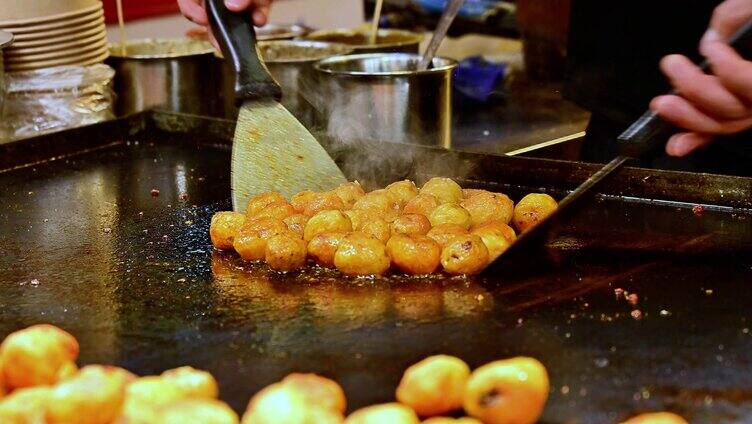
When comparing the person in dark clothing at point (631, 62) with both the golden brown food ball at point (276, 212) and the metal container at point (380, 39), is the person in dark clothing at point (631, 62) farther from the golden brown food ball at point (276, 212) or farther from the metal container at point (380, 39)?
the golden brown food ball at point (276, 212)

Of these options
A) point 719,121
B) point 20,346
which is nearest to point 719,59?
point 719,121

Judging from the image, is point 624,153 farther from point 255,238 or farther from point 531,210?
point 255,238

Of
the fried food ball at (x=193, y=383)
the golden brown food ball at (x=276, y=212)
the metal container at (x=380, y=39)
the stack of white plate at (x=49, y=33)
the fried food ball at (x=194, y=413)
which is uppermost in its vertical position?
the stack of white plate at (x=49, y=33)

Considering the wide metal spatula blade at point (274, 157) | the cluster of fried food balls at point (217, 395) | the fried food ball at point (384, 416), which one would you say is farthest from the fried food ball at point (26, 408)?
the wide metal spatula blade at point (274, 157)

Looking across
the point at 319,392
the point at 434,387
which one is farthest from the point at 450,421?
the point at 319,392

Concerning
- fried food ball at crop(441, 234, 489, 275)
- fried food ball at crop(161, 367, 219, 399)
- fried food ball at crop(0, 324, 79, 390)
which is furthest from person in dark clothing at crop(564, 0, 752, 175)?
fried food ball at crop(0, 324, 79, 390)

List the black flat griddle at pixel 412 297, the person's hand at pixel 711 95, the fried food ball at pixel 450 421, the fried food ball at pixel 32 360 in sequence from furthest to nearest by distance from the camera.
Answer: the person's hand at pixel 711 95
the black flat griddle at pixel 412 297
the fried food ball at pixel 32 360
the fried food ball at pixel 450 421
